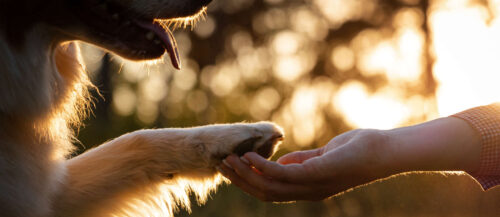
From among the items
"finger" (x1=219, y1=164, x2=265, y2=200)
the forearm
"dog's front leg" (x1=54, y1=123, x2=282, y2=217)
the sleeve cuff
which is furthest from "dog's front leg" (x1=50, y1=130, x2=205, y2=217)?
the sleeve cuff

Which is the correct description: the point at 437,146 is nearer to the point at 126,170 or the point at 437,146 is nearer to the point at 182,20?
the point at 182,20

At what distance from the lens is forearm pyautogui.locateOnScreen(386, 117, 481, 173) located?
2416 mm

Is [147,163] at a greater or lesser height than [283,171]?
greater

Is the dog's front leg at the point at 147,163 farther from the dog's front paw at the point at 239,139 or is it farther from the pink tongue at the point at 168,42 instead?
the pink tongue at the point at 168,42

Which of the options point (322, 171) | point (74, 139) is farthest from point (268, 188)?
point (74, 139)

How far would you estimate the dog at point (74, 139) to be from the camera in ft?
7.87

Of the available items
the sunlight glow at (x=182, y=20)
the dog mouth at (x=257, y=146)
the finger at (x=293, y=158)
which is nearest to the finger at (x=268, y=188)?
the dog mouth at (x=257, y=146)

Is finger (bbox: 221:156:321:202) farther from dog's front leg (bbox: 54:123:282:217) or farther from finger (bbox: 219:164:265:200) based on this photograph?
dog's front leg (bbox: 54:123:282:217)

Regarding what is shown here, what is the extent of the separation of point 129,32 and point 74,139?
816mm

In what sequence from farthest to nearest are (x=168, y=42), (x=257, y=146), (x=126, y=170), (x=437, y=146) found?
(x=126, y=170)
(x=168, y=42)
(x=257, y=146)
(x=437, y=146)

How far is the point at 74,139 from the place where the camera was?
3.01m

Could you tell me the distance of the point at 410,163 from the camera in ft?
7.98

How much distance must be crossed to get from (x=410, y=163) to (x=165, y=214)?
4.97ft

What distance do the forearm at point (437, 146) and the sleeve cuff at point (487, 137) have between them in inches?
1.1
